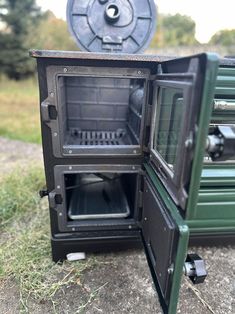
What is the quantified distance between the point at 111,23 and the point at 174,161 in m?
1.01

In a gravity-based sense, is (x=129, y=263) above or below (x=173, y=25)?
below

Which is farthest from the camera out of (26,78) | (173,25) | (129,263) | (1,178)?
(173,25)

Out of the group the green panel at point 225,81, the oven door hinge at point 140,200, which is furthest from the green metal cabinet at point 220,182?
the oven door hinge at point 140,200

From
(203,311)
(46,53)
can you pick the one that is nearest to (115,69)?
(46,53)

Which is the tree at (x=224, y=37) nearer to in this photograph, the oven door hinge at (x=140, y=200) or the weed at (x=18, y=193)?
the weed at (x=18, y=193)

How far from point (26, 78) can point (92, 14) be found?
37.1 feet

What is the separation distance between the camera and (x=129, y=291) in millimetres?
1481

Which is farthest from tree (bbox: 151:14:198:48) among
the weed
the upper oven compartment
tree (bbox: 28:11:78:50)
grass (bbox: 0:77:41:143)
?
the weed

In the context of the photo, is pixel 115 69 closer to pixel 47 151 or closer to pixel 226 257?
pixel 47 151

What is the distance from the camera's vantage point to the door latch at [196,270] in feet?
3.34

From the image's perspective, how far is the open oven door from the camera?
78cm

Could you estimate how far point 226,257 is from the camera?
177cm

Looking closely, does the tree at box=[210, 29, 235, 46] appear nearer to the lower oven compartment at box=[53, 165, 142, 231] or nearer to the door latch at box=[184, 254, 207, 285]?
the lower oven compartment at box=[53, 165, 142, 231]

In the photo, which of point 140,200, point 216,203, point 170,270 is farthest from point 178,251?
point 140,200
